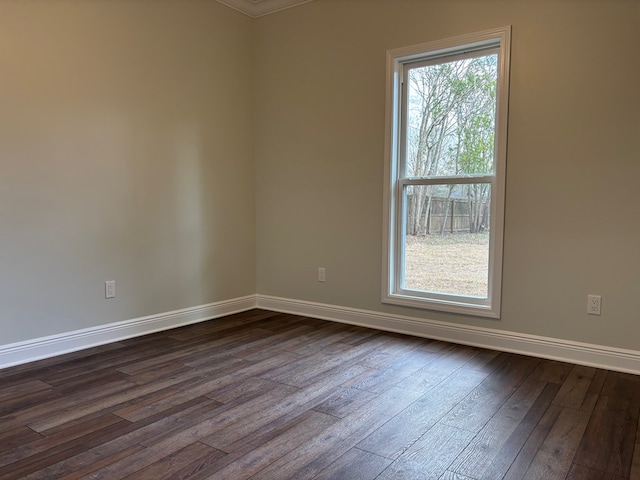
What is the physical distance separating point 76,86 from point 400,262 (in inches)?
103

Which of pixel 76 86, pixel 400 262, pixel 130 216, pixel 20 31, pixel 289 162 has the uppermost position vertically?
pixel 20 31

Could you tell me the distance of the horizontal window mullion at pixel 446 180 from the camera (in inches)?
123

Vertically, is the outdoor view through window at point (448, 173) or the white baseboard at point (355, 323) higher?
the outdoor view through window at point (448, 173)

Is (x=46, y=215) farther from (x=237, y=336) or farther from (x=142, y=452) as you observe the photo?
(x=142, y=452)

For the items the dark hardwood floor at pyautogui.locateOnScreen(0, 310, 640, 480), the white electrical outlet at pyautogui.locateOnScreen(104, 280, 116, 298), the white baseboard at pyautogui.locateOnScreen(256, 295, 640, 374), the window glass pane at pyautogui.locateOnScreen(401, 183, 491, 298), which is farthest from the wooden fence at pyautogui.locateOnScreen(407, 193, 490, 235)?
the white electrical outlet at pyautogui.locateOnScreen(104, 280, 116, 298)

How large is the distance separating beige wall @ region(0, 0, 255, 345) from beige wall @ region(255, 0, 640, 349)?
537 mm

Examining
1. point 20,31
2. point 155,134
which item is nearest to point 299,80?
point 155,134

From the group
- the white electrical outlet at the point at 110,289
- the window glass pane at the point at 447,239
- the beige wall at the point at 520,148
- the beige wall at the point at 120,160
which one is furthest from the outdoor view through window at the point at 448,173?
the white electrical outlet at the point at 110,289

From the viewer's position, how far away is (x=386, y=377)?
2592 mm

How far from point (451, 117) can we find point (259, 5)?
2.07 metres

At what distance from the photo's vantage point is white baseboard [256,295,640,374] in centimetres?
273

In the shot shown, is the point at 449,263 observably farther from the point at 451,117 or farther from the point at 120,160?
the point at 120,160

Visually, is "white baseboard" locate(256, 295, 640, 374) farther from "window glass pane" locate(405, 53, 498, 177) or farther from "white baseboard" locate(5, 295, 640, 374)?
"window glass pane" locate(405, 53, 498, 177)

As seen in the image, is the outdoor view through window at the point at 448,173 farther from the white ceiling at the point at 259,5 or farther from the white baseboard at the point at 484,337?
the white ceiling at the point at 259,5
